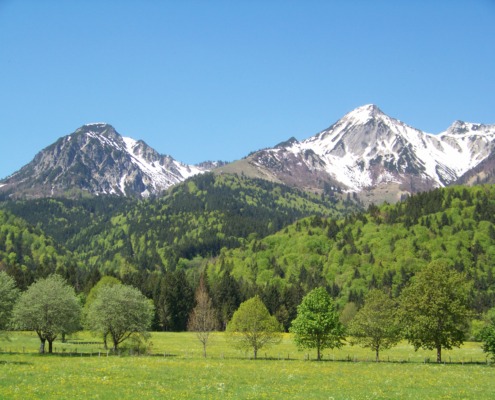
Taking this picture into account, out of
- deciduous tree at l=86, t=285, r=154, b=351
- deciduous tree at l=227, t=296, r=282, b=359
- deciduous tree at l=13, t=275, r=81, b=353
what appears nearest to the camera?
deciduous tree at l=13, t=275, r=81, b=353

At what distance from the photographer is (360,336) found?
243ft

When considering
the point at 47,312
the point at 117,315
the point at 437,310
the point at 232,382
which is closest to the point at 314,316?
the point at 437,310

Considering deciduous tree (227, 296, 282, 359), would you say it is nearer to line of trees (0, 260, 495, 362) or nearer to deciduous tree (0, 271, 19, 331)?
line of trees (0, 260, 495, 362)

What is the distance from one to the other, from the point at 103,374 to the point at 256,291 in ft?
454

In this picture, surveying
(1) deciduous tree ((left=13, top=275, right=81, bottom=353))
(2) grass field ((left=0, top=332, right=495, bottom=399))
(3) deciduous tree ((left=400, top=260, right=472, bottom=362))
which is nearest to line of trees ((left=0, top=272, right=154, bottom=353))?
(1) deciduous tree ((left=13, top=275, right=81, bottom=353))

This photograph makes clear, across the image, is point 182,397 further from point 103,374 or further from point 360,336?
point 360,336

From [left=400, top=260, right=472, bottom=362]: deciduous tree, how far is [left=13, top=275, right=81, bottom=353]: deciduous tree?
4761 cm

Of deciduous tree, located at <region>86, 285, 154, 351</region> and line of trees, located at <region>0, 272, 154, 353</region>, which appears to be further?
deciduous tree, located at <region>86, 285, 154, 351</region>

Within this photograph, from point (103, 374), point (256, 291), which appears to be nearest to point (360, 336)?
point (103, 374)

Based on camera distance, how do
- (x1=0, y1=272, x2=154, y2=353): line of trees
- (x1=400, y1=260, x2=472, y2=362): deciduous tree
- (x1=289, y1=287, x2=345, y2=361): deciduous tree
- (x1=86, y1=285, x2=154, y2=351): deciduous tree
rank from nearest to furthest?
(x1=400, y1=260, x2=472, y2=362): deciduous tree, (x1=0, y1=272, x2=154, y2=353): line of trees, (x1=289, y1=287, x2=345, y2=361): deciduous tree, (x1=86, y1=285, x2=154, y2=351): deciduous tree

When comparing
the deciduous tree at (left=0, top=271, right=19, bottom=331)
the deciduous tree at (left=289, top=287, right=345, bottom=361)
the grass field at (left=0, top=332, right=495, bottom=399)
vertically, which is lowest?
the grass field at (left=0, top=332, right=495, bottom=399)

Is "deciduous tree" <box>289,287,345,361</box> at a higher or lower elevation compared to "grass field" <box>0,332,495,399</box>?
higher

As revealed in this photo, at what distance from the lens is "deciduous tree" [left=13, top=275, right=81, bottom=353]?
70.9 meters

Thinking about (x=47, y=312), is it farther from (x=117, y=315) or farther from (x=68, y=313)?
(x=117, y=315)
